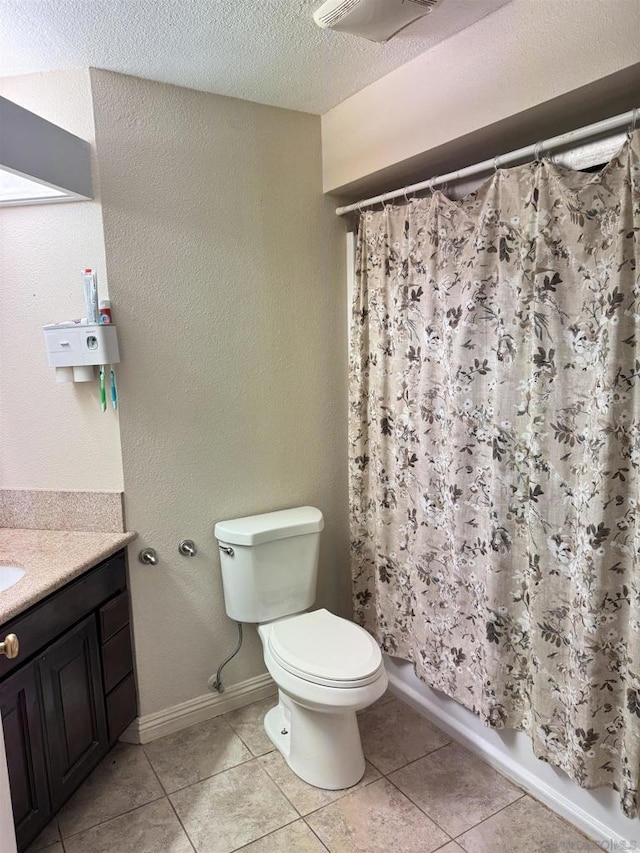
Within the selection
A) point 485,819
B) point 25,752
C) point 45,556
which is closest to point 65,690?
point 25,752

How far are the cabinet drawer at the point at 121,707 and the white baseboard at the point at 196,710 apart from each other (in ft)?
0.26

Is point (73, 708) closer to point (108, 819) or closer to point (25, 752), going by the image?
point (25, 752)

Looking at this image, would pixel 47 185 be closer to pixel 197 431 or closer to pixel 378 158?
pixel 197 431

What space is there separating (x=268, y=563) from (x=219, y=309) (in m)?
1.01

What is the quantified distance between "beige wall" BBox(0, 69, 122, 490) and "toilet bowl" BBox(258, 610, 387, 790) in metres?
0.87

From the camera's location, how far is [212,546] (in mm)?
2297

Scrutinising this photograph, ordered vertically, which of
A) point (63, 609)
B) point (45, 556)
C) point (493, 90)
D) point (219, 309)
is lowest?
point (63, 609)

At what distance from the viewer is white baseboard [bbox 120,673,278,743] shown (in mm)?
2191

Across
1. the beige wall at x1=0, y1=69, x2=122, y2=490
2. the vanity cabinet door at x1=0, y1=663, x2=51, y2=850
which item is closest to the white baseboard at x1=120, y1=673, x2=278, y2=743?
the vanity cabinet door at x1=0, y1=663, x2=51, y2=850

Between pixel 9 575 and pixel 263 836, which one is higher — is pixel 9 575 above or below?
above

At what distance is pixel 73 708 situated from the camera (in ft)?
5.86

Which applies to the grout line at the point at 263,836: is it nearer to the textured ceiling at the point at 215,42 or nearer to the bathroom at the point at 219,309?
the bathroom at the point at 219,309

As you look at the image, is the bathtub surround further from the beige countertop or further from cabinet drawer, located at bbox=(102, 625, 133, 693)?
cabinet drawer, located at bbox=(102, 625, 133, 693)

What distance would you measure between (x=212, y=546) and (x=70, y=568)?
2.09ft
